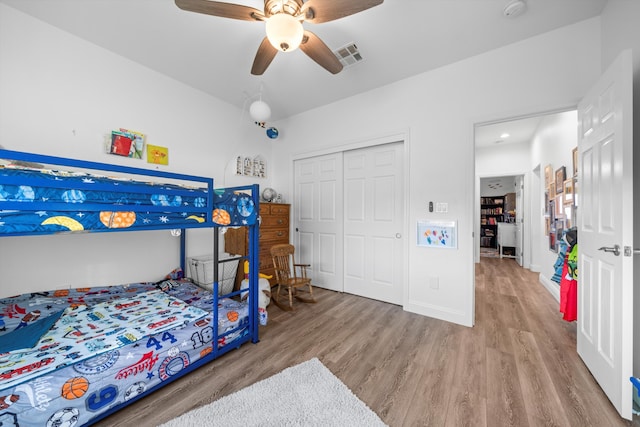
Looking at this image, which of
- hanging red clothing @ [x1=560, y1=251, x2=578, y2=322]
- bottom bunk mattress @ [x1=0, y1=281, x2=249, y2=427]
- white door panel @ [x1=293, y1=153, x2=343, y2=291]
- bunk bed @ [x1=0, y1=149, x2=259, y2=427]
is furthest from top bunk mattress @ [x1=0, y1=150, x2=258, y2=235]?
hanging red clothing @ [x1=560, y1=251, x2=578, y2=322]

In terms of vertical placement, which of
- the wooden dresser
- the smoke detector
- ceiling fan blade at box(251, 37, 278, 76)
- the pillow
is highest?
the smoke detector

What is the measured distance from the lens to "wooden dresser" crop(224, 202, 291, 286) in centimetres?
310

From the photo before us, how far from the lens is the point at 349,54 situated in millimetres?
2445

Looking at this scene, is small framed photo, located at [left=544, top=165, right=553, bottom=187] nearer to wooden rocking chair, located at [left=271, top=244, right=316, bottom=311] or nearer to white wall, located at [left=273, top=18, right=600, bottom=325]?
white wall, located at [left=273, top=18, right=600, bottom=325]

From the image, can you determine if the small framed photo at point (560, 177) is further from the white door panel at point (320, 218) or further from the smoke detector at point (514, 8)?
the white door panel at point (320, 218)

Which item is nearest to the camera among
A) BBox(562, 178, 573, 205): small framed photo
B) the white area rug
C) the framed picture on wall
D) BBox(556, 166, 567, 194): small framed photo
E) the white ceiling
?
the white area rug

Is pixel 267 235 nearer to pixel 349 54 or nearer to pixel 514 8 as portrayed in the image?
pixel 349 54

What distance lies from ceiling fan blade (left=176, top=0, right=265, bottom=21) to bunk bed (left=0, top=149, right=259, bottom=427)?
106cm

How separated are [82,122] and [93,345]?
2.07 m

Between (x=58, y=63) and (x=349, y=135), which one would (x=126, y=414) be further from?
(x=349, y=135)

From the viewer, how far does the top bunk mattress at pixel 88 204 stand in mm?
1107

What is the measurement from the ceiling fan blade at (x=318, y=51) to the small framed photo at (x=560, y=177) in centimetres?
366

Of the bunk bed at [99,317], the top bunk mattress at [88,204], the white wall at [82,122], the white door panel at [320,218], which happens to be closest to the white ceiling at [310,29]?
the white wall at [82,122]

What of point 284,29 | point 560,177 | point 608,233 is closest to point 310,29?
point 284,29
